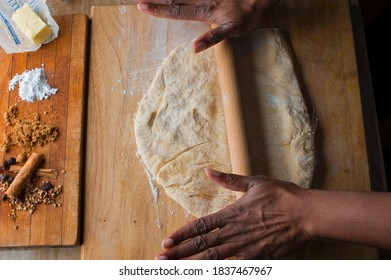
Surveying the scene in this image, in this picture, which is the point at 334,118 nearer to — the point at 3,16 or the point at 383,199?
the point at 383,199

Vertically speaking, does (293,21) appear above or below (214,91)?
above

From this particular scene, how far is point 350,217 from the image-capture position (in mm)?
1369

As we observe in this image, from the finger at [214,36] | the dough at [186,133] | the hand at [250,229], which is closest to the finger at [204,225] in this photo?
the hand at [250,229]

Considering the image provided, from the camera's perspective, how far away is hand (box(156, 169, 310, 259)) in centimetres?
146

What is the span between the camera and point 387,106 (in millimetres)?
2121

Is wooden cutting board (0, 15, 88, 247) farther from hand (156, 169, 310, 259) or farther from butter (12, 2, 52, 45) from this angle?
hand (156, 169, 310, 259)

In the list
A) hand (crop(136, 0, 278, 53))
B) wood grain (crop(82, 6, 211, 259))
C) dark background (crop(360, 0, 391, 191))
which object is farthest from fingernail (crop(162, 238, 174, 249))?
dark background (crop(360, 0, 391, 191))

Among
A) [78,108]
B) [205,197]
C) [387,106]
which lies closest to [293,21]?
[387,106]

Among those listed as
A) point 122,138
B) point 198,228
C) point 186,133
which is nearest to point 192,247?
point 198,228

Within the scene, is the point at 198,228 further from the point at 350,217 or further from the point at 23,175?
the point at 23,175

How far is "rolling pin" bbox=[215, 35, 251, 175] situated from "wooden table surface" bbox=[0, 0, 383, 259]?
0.35 m

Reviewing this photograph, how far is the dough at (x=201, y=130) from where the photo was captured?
1.68m
